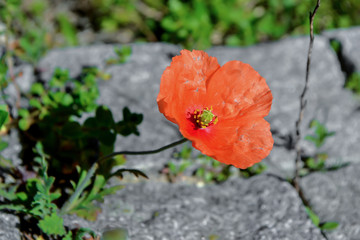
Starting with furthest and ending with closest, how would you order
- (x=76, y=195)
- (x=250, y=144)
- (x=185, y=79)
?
(x=76, y=195)
(x=185, y=79)
(x=250, y=144)

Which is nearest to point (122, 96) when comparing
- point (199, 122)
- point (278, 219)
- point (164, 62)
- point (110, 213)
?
point (164, 62)

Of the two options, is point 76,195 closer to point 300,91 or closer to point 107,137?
point 107,137

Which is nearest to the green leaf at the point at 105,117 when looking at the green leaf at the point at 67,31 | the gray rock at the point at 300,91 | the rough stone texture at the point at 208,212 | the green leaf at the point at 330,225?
the rough stone texture at the point at 208,212

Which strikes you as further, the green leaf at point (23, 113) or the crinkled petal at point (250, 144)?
the green leaf at point (23, 113)

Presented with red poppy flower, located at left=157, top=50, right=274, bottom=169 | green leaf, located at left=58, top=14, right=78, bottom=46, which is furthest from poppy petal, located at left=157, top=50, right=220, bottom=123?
green leaf, located at left=58, top=14, right=78, bottom=46

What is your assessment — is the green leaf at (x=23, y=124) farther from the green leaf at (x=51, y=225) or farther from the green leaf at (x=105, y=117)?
the green leaf at (x=51, y=225)

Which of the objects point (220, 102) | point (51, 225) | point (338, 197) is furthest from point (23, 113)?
point (338, 197)
